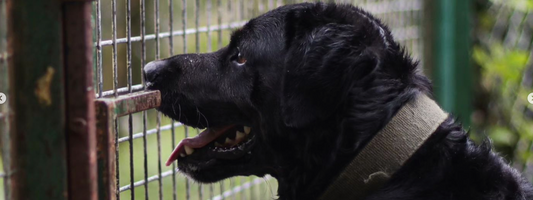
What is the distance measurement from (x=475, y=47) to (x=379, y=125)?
3.15m

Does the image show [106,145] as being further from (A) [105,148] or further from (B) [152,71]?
(B) [152,71]

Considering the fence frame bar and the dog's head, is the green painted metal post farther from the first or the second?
the fence frame bar

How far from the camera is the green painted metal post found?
15.9ft

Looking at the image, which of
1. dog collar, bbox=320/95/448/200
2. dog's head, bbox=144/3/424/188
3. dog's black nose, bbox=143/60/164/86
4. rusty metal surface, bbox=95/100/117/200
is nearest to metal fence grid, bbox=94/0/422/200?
dog's black nose, bbox=143/60/164/86

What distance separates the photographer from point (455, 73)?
4.91 metres

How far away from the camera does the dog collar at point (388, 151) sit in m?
1.99

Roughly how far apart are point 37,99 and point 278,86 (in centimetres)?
100

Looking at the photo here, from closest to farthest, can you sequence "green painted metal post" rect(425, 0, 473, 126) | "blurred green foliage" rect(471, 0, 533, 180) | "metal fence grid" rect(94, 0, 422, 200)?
"metal fence grid" rect(94, 0, 422, 200)
"blurred green foliage" rect(471, 0, 533, 180)
"green painted metal post" rect(425, 0, 473, 126)

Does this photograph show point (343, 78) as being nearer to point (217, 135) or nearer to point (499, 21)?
point (217, 135)

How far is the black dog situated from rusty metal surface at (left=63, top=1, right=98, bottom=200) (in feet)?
2.79

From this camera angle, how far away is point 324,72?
6.92 ft

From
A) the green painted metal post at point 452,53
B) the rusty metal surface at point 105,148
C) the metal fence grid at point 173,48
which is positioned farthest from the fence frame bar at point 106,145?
the green painted metal post at point 452,53

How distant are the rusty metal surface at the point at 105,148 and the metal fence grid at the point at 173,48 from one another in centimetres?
70

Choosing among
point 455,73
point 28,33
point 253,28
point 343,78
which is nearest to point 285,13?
point 253,28
